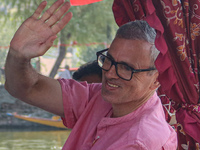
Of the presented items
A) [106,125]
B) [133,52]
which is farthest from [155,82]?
[106,125]

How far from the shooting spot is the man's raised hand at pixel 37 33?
166cm

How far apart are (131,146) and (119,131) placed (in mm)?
153

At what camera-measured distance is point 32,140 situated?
10.9 m

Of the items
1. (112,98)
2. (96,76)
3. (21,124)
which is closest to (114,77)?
(112,98)

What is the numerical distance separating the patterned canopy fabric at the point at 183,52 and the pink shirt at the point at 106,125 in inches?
14.8

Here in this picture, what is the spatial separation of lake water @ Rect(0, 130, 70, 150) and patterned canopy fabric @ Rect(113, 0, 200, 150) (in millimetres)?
7641

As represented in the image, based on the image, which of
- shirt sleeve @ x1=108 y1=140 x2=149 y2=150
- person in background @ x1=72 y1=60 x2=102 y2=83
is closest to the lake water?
person in background @ x1=72 y1=60 x2=102 y2=83

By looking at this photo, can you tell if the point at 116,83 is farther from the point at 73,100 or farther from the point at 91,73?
the point at 91,73

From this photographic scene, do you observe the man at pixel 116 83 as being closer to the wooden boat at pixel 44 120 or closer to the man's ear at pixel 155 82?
the man's ear at pixel 155 82

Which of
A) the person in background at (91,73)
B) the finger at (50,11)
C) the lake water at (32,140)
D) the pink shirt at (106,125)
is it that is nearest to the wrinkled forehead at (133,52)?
the pink shirt at (106,125)

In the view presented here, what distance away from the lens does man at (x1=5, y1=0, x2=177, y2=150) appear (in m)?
1.62

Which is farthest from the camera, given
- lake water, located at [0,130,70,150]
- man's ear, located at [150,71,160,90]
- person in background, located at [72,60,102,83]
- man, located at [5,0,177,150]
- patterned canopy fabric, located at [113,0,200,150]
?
lake water, located at [0,130,70,150]

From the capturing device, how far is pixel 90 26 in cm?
1495

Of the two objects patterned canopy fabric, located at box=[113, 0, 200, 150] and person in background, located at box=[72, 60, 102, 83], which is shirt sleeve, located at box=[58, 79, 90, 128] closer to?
patterned canopy fabric, located at box=[113, 0, 200, 150]
